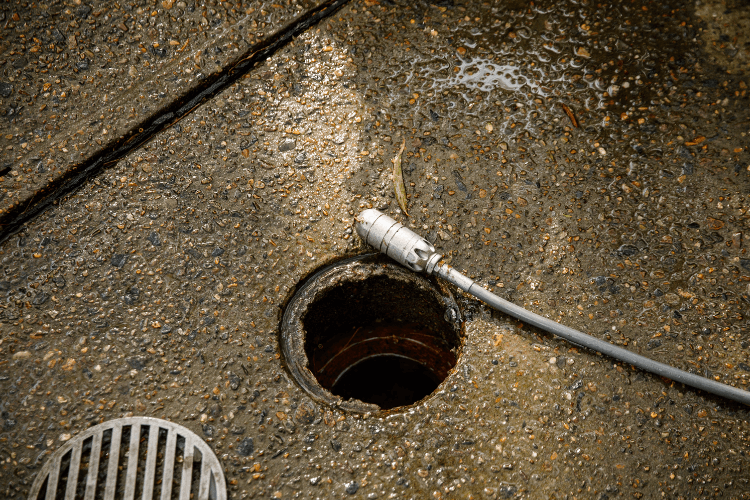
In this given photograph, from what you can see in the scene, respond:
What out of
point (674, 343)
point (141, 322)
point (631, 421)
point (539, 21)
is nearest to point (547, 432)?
point (631, 421)

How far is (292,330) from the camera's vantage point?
1.68 metres

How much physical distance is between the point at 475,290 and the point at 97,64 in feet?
5.25

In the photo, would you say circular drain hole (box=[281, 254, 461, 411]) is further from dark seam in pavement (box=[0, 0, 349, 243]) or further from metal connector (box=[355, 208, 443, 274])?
dark seam in pavement (box=[0, 0, 349, 243])

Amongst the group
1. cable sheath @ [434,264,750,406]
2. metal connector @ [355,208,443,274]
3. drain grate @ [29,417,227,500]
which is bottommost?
drain grate @ [29,417,227,500]

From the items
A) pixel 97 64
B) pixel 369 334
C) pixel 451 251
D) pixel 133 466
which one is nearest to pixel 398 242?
pixel 451 251

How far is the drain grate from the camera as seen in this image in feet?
4.70

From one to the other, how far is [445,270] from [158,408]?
932mm

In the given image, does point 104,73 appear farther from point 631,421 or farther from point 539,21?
point 631,421

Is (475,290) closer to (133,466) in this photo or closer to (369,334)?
(369,334)

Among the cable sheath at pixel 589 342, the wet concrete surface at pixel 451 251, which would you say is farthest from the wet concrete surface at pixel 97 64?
the cable sheath at pixel 589 342

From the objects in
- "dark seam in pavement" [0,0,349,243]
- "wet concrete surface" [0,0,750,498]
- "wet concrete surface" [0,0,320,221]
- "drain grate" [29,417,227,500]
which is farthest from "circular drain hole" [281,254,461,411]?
"wet concrete surface" [0,0,320,221]

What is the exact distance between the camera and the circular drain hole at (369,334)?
1695mm

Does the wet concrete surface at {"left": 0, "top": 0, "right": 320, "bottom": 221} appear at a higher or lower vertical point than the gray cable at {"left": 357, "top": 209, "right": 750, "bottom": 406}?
higher

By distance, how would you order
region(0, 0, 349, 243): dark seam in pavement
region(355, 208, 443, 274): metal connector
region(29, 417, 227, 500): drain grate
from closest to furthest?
region(29, 417, 227, 500): drain grate, region(355, 208, 443, 274): metal connector, region(0, 0, 349, 243): dark seam in pavement
